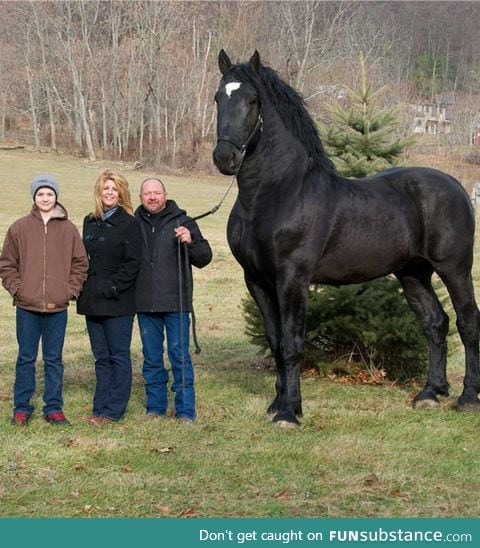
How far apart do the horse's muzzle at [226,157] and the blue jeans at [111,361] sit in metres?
1.46

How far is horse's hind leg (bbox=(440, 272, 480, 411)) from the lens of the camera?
6.86 m

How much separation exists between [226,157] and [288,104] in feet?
2.99

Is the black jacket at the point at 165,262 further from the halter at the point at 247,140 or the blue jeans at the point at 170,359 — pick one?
the halter at the point at 247,140

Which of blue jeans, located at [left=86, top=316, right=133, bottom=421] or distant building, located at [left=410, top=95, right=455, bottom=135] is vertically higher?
distant building, located at [left=410, top=95, right=455, bottom=135]

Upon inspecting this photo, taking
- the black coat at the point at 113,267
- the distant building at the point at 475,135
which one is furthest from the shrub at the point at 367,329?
the distant building at the point at 475,135

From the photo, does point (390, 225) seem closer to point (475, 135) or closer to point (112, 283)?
point (112, 283)

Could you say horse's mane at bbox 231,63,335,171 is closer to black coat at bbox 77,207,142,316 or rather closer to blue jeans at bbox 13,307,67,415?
black coat at bbox 77,207,142,316

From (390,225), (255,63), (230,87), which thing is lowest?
(390,225)

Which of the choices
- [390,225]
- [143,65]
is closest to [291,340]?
[390,225]

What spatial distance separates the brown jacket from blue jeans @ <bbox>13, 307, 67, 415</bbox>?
0.41 feet

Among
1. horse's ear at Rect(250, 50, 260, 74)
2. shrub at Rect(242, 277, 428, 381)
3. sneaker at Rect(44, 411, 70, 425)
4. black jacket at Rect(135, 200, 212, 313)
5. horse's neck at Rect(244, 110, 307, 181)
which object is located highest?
horse's ear at Rect(250, 50, 260, 74)

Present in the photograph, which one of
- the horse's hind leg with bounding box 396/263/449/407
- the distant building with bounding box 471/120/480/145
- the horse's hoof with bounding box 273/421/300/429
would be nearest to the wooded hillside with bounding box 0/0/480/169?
the distant building with bounding box 471/120/480/145

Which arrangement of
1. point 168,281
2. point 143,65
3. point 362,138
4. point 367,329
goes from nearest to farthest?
point 168,281 → point 367,329 → point 362,138 → point 143,65

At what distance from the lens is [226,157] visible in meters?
5.79
